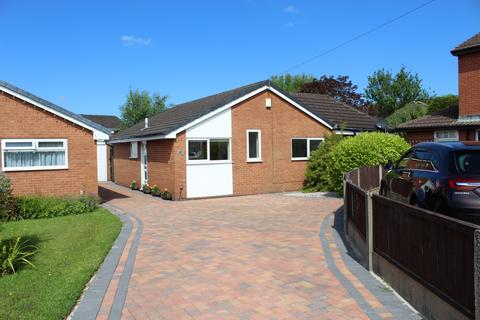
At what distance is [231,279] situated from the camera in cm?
638

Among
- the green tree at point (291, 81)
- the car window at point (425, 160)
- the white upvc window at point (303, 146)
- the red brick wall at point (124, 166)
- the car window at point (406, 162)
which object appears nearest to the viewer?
the car window at point (425, 160)

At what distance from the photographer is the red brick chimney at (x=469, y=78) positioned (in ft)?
65.3

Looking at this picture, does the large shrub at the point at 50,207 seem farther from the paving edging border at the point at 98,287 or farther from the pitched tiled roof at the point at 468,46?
the pitched tiled roof at the point at 468,46

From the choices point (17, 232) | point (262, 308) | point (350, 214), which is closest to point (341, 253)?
point (350, 214)

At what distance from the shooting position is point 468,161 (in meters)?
6.83

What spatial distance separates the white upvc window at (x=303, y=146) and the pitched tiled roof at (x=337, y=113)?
1.52m

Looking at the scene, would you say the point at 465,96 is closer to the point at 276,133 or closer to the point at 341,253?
the point at 276,133

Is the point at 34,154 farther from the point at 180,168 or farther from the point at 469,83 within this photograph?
the point at 469,83

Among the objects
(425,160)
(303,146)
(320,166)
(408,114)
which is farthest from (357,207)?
(408,114)

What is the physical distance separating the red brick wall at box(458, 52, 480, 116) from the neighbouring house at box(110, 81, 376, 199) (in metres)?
5.07

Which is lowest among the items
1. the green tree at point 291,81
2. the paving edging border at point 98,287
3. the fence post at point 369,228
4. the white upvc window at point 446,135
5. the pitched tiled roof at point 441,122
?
the paving edging border at point 98,287

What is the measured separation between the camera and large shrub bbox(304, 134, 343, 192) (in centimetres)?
1906

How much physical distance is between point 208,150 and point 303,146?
5.05 m

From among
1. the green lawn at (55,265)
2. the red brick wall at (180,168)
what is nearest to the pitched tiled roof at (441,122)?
the red brick wall at (180,168)
